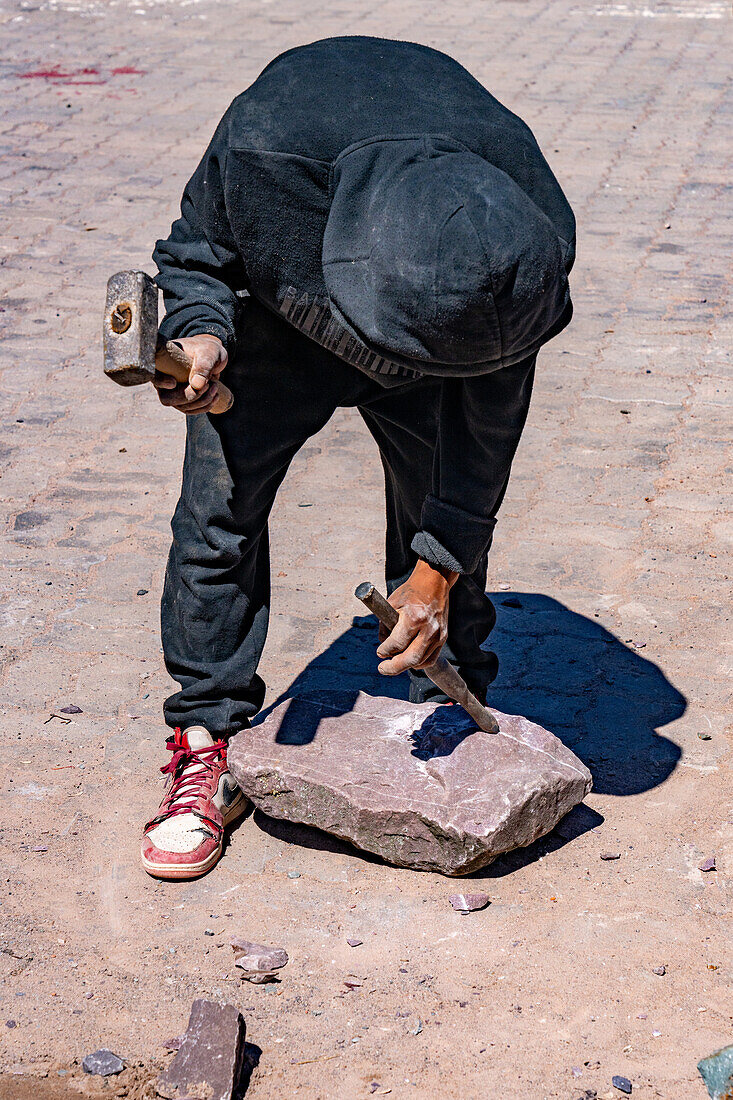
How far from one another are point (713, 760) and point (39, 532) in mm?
2191

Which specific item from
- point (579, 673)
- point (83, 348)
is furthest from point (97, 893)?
point (83, 348)

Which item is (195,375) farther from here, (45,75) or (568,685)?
(45,75)

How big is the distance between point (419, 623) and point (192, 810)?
727 millimetres

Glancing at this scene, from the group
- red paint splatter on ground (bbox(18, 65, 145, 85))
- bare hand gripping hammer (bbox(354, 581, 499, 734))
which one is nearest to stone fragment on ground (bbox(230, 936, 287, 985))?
bare hand gripping hammer (bbox(354, 581, 499, 734))

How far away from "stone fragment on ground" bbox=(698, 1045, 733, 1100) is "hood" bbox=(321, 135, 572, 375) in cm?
122

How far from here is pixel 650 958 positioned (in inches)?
93.4

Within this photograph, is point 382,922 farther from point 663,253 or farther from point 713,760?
point 663,253

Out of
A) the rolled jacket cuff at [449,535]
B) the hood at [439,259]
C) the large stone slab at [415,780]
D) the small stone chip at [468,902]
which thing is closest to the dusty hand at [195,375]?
the hood at [439,259]

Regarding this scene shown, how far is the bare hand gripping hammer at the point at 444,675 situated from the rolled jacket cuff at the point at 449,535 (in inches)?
5.1

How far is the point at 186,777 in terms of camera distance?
2.73m

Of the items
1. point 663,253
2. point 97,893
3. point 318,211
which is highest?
point 318,211

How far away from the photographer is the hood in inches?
72.8

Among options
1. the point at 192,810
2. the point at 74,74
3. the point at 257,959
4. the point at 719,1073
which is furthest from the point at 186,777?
the point at 74,74

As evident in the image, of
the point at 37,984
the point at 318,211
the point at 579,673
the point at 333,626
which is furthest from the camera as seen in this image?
the point at 333,626
